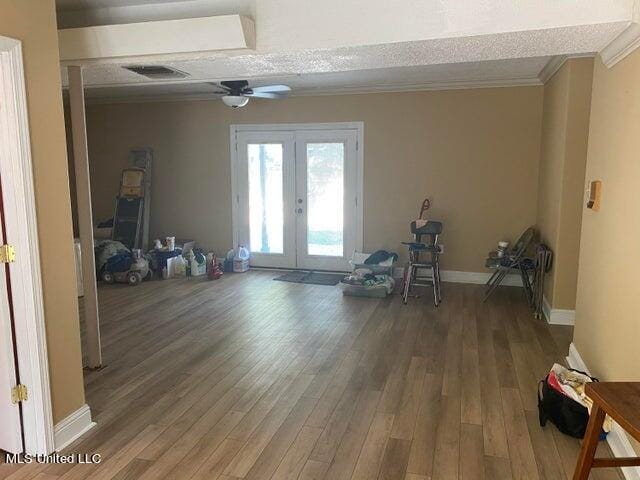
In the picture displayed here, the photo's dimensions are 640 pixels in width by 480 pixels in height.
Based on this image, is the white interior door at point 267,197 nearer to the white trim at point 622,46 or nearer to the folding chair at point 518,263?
the folding chair at point 518,263

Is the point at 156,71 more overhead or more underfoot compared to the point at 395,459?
more overhead

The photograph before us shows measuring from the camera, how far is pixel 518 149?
19.2ft

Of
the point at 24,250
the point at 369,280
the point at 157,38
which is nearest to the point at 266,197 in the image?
the point at 369,280

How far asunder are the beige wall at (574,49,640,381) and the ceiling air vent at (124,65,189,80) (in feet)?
9.24

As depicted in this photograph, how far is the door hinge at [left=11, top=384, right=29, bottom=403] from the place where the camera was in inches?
97.3

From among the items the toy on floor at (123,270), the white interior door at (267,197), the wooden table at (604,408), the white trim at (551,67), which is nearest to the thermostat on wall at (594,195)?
the wooden table at (604,408)

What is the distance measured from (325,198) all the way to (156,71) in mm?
3510

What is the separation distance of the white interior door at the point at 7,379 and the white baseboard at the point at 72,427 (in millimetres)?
180

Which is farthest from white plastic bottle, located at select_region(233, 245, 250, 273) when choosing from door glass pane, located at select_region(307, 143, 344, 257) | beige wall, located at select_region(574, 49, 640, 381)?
beige wall, located at select_region(574, 49, 640, 381)

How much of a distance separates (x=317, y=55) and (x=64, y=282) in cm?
193

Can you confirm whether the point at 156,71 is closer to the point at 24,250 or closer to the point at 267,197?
the point at 24,250

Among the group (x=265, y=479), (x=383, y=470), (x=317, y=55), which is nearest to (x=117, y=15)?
(x=317, y=55)

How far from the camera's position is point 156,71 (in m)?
3.44

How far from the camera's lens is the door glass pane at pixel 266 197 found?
22.5 ft
